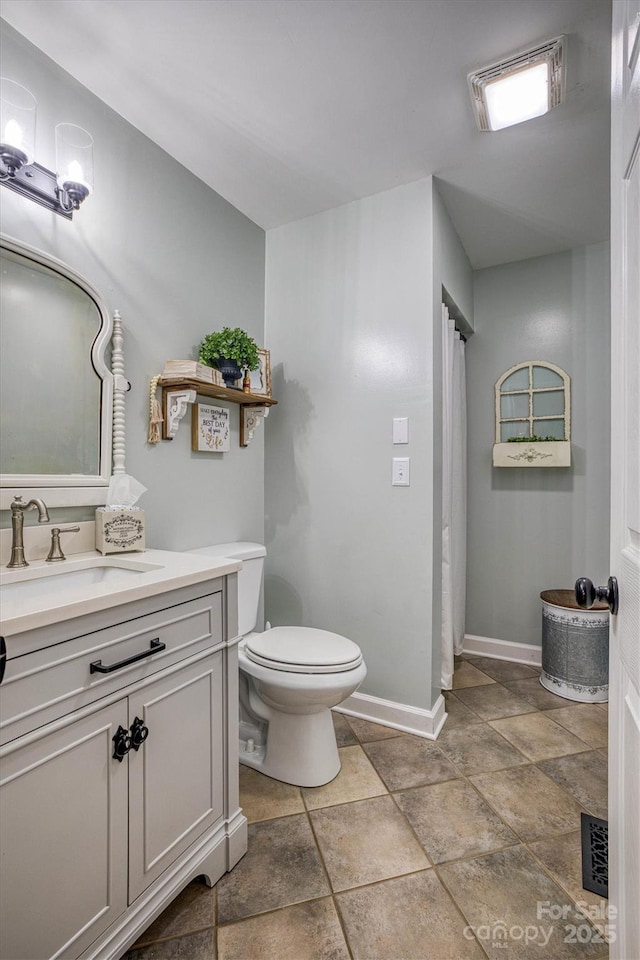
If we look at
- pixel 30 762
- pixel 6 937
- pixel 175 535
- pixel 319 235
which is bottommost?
pixel 6 937

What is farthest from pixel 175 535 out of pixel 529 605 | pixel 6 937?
pixel 529 605

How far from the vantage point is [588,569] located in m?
2.72

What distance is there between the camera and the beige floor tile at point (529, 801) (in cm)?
150

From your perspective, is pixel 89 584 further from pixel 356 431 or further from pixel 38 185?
pixel 356 431

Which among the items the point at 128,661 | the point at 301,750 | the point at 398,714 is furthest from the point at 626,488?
the point at 398,714

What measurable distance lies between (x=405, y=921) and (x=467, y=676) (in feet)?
5.28

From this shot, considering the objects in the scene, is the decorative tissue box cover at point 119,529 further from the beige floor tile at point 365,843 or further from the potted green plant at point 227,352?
the beige floor tile at point 365,843

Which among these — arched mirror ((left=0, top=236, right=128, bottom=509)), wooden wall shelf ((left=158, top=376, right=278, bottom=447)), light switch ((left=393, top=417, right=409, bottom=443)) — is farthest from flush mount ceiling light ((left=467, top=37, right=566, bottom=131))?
arched mirror ((left=0, top=236, right=128, bottom=509))

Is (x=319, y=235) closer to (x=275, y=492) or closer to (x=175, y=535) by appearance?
(x=275, y=492)

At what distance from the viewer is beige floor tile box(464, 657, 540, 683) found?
2660mm

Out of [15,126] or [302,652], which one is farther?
[302,652]

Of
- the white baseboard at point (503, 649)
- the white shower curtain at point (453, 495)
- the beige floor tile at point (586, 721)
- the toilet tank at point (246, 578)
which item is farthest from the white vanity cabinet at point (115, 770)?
the white baseboard at point (503, 649)

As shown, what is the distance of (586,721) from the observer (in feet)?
7.08

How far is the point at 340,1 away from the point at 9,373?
1.41 meters
